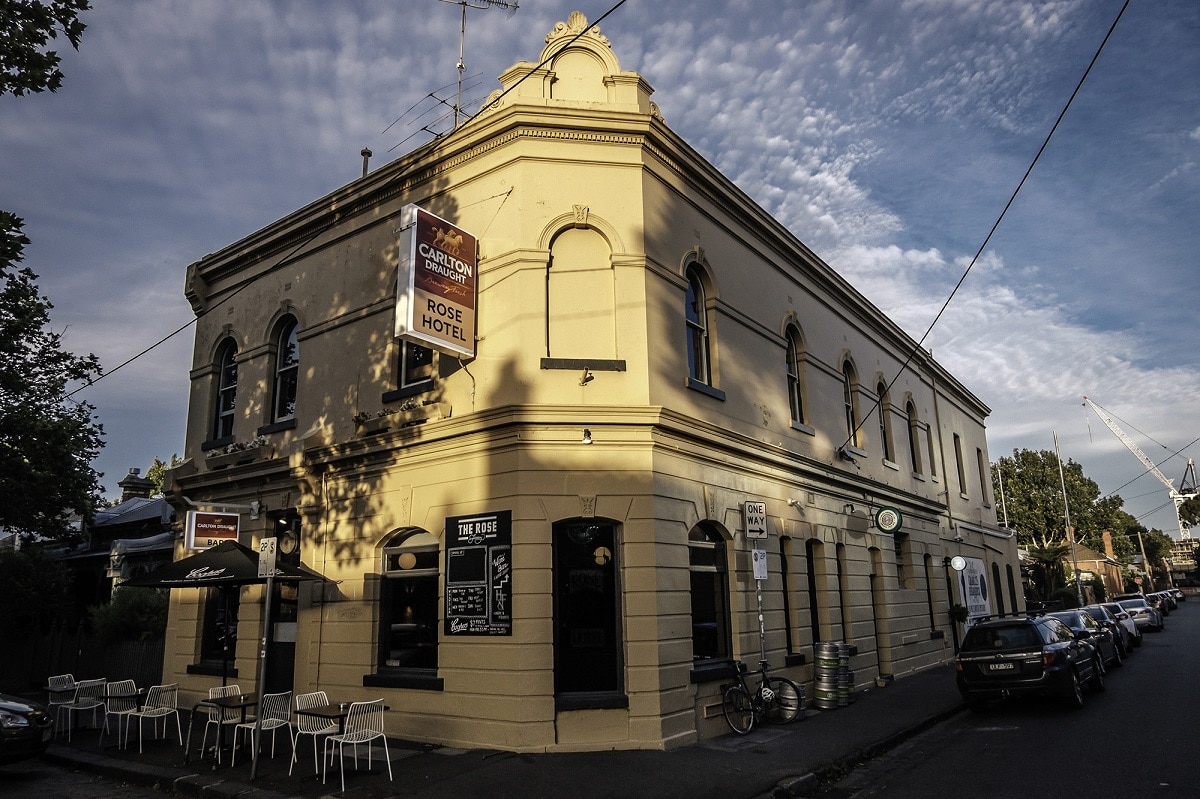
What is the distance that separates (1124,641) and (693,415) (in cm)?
2065

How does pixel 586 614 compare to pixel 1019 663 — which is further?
pixel 1019 663

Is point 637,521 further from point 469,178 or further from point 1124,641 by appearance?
point 1124,641

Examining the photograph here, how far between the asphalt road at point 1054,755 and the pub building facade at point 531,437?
9.68 ft

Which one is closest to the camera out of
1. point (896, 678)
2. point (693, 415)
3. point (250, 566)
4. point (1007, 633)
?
point (250, 566)

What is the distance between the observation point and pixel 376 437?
13102mm

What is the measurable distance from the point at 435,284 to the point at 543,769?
6.97 m

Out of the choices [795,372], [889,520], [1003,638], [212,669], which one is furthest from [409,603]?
[889,520]

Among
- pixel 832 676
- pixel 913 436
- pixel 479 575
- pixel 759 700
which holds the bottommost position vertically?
pixel 759 700

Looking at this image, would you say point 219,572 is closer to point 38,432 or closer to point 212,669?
point 212,669

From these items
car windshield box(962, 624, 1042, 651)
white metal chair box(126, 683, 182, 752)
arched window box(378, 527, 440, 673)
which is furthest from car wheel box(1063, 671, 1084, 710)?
white metal chair box(126, 683, 182, 752)

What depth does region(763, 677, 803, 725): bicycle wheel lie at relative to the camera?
1302cm

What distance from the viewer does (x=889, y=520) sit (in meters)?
19.0

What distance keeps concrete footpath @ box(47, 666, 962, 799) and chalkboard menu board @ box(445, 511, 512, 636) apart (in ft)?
5.62

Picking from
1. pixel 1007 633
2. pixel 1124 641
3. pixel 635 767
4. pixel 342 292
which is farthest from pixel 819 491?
pixel 1124 641
